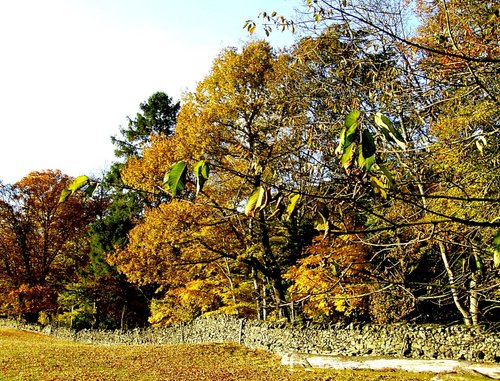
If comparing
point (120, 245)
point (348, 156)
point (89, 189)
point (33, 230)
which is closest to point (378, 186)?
point (348, 156)

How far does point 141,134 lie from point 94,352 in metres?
20.2

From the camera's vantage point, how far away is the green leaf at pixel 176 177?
49.1 inches

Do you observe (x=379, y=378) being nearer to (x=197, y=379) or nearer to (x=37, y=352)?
(x=197, y=379)

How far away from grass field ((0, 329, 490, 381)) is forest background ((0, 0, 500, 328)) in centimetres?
207

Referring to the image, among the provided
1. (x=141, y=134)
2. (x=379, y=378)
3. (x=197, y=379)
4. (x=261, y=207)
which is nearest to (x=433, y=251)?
(x=379, y=378)

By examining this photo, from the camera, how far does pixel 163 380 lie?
36.9 ft

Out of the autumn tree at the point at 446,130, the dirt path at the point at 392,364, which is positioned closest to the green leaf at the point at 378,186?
the autumn tree at the point at 446,130

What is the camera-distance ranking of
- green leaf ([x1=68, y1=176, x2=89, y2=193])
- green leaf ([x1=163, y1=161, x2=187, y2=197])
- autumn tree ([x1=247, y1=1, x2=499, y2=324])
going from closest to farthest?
green leaf ([x1=163, y1=161, x2=187, y2=197]) → green leaf ([x1=68, y1=176, x2=89, y2=193]) → autumn tree ([x1=247, y1=1, x2=499, y2=324])

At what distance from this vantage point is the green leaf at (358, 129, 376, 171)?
1126mm

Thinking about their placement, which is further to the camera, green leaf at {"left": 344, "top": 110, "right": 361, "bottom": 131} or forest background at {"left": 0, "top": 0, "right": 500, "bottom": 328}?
forest background at {"left": 0, "top": 0, "right": 500, "bottom": 328}

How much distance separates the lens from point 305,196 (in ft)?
8.41

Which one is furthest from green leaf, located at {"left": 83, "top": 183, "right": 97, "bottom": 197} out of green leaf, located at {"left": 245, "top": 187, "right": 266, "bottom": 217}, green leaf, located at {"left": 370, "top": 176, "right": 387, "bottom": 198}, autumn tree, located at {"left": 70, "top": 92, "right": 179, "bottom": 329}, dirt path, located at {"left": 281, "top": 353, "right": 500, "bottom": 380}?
autumn tree, located at {"left": 70, "top": 92, "right": 179, "bottom": 329}

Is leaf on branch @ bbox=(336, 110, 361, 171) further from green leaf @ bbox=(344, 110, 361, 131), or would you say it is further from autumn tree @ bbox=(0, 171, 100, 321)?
autumn tree @ bbox=(0, 171, 100, 321)

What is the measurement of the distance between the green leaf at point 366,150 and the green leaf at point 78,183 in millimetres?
833
